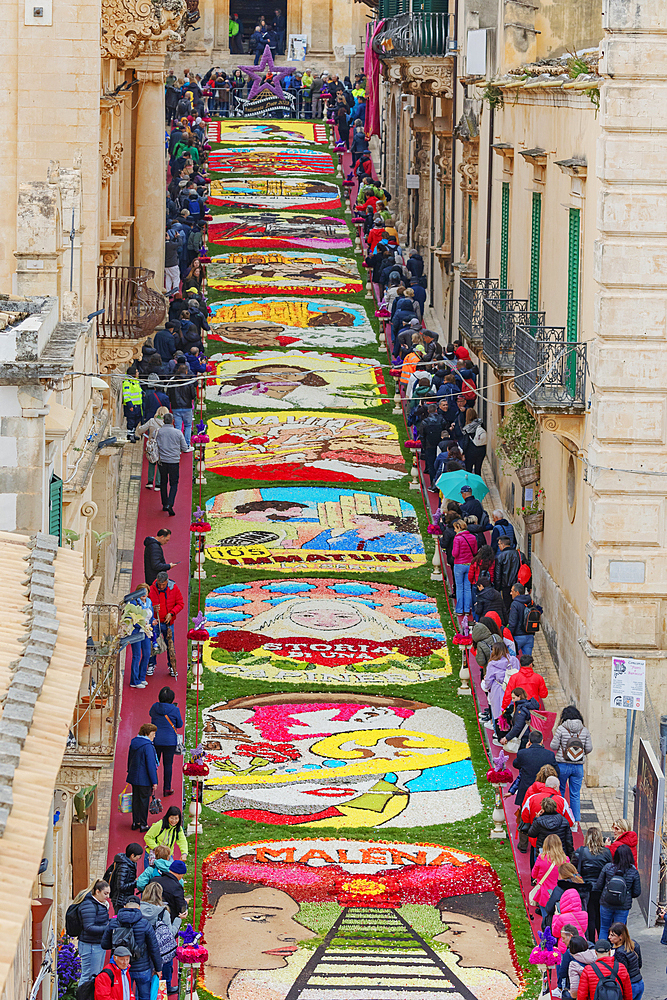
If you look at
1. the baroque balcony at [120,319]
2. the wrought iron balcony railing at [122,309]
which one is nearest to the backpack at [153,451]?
the baroque balcony at [120,319]

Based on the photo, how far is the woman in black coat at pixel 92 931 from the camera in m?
15.5

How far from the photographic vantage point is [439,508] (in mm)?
30281

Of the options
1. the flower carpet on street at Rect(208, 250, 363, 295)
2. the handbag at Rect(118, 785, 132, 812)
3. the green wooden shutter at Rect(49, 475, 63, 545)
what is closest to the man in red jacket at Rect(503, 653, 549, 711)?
the handbag at Rect(118, 785, 132, 812)

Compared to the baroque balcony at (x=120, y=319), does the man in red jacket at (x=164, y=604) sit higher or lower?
lower

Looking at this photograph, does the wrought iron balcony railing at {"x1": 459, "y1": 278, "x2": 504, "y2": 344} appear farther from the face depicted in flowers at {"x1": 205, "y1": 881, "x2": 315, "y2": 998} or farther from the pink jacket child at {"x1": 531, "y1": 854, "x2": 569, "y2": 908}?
the pink jacket child at {"x1": 531, "y1": 854, "x2": 569, "y2": 908}

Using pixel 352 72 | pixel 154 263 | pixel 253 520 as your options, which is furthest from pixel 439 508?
pixel 352 72

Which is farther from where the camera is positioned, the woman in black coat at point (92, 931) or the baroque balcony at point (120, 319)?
the baroque balcony at point (120, 319)

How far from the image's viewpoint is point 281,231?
52375 mm

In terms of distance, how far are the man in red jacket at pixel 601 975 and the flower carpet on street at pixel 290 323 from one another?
27.3m

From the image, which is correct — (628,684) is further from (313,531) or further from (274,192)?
(274,192)

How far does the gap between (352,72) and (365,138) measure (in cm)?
1955

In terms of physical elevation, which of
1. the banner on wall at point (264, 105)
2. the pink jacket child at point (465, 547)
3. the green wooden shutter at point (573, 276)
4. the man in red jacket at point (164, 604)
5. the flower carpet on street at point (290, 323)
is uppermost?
the banner on wall at point (264, 105)

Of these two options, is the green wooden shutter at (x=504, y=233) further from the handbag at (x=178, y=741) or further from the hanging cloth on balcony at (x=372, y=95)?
the hanging cloth on balcony at (x=372, y=95)

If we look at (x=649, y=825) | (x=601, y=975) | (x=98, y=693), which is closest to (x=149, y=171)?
(x=98, y=693)
